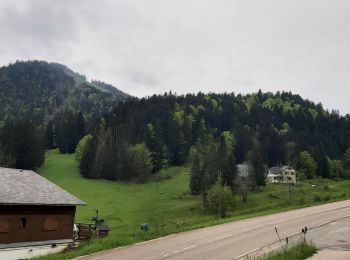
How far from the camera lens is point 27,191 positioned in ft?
115

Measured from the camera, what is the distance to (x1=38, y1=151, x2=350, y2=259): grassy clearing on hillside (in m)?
56.2

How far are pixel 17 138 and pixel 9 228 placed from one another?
305 ft

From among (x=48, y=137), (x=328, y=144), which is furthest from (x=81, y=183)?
(x=328, y=144)

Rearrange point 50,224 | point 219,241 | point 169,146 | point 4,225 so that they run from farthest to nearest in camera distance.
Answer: point 169,146
point 50,224
point 4,225
point 219,241

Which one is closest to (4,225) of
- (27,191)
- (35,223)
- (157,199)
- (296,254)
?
(35,223)

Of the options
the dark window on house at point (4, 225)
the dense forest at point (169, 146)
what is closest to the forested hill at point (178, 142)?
the dense forest at point (169, 146)

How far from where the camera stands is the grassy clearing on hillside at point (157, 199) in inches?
2212

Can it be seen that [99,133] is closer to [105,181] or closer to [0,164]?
[105,181]

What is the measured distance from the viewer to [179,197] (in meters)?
97.2

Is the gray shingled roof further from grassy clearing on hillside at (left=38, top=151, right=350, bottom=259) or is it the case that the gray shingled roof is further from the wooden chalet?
grassy clearing on hillside at (left=38, top=151, right=350, bottom=259)

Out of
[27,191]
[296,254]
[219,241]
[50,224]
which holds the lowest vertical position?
[50,224]

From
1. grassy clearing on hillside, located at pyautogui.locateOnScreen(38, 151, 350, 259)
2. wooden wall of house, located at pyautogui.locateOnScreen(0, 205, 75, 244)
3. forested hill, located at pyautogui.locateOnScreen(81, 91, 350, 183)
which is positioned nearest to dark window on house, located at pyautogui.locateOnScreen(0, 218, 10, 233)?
wooden wall of house, located at pyautogui.locateOnScreen(0, 205, 75, 244)

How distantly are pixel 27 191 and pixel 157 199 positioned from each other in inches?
2460

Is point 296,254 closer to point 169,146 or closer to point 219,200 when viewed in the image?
point 219,200
